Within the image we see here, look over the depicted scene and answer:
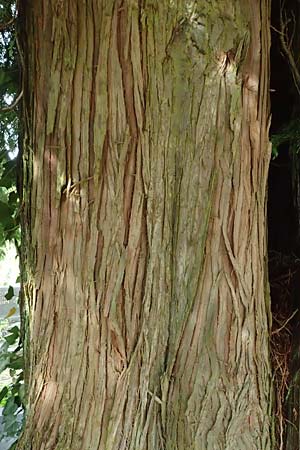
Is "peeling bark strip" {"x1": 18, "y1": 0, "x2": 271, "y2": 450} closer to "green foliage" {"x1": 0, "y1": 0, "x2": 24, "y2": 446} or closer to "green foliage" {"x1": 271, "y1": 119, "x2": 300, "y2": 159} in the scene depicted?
"green foliage" {"x1": 271, "y1": 119, "x2": 300, "y2": 159}

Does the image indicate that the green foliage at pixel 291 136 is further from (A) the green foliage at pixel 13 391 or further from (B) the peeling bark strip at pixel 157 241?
(A) the green foliage at pixel 13 391

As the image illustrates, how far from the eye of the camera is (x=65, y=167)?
1.18 m

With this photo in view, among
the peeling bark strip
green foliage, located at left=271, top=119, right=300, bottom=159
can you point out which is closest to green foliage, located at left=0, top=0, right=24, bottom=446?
the peeling bark strip

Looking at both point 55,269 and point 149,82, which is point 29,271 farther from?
point 149,82

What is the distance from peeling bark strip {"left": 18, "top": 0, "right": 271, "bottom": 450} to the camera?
112 centimetres

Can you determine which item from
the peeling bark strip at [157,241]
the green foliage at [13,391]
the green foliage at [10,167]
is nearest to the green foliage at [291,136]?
the peeling bark strip at [157,241]

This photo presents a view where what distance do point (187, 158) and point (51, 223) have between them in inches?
13.0

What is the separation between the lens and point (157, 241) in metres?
1.14

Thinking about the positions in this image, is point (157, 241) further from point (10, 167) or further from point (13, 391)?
point (13, 391)

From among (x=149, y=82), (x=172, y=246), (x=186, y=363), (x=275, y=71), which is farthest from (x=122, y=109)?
(x=275, y=71)

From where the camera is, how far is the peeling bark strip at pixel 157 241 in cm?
112

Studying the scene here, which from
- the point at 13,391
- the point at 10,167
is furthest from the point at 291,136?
the point at 13,391

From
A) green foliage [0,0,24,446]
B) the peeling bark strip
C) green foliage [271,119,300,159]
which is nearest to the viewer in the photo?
the peeling bark strip

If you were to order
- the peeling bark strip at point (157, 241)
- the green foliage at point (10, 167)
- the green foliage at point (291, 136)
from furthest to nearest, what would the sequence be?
the green foliage at point (10, 167) → the green foliage at point (291, 136) → the peeling bark strip at point (157, 241)
